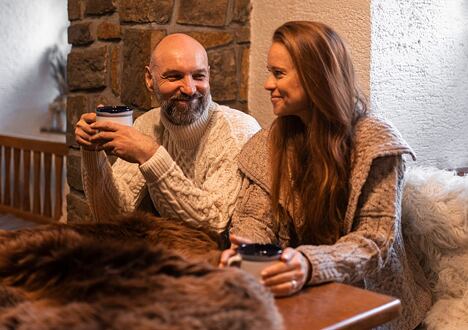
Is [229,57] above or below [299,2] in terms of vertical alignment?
below

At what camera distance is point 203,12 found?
2.38 m

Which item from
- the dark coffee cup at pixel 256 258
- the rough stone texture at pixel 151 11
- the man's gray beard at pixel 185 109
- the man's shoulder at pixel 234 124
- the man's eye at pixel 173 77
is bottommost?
the dark coffee cup at pixel 256 258

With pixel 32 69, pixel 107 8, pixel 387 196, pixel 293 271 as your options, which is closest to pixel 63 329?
pixel 293 271

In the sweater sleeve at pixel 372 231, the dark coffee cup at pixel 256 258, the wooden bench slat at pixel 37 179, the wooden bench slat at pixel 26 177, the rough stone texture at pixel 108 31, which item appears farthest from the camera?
the wooden bench slat at pixel 26 177

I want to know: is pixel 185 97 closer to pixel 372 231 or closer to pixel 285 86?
pixel 285 86

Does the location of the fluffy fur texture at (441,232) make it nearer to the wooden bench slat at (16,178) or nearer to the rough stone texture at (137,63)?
the rough stone texture at (137,63)

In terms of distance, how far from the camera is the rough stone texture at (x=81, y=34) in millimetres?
2727

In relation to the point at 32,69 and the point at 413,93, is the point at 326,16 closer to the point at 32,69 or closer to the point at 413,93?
the point at 413,93

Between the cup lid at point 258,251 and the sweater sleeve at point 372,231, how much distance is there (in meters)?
0.12

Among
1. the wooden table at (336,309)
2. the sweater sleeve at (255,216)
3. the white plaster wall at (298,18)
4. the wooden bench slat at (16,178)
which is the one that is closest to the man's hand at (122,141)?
the sweater sleeve at (255,216)

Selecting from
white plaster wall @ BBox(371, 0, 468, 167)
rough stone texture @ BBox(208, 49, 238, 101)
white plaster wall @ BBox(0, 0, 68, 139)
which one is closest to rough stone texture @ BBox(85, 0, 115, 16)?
rough stone texture @ BBox(208, 49, 238, 101)

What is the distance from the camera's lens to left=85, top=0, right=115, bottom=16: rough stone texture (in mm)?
2587

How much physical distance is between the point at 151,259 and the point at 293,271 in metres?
0.28

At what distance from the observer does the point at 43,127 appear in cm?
507
